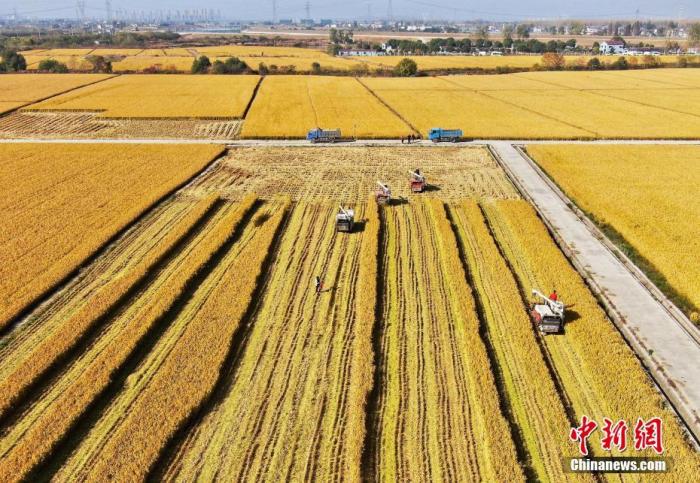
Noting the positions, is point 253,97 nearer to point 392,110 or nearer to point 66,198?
point 392,110

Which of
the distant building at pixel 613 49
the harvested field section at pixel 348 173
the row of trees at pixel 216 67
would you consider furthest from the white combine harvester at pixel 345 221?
the distant building at pixel 613 49

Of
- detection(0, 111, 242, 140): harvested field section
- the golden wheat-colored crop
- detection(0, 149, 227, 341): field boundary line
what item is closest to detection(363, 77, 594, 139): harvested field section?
detection(0, 111, 242, 140): harvested field section

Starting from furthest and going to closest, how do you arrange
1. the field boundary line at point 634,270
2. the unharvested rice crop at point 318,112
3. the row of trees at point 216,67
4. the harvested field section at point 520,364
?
1. the row of trees at point 216,67
2. the unharvested rice crop at point 318,112
3. the field boundary line at point 634,270
4. the harvested field section at point 520,364

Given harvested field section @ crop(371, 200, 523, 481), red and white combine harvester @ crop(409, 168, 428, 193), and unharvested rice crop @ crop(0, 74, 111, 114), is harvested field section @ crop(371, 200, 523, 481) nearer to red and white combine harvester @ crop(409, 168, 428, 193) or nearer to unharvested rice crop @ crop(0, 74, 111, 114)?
red and white combine harvester @ crop(409, 168, 428, 193)

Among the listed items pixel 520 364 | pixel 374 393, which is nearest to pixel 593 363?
pixel 520 364

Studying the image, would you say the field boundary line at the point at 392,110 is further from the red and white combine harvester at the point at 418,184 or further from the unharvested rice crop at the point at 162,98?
the unharvested rice crop at the point at 162,98

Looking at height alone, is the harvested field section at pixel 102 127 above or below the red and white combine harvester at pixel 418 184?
above
